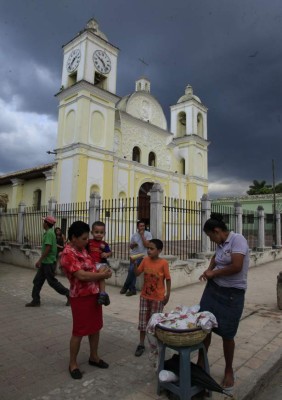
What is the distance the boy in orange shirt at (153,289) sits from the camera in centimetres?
388

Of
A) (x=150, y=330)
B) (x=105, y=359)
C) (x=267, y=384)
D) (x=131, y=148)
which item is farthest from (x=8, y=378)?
(x=131, y=148)

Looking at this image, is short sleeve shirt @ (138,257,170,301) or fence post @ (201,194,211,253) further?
fence post @ (201,194,211,253)

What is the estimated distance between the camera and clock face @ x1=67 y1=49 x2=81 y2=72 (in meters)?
18.9

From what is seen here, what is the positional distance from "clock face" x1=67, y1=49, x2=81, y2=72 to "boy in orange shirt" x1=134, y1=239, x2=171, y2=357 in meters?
17.8

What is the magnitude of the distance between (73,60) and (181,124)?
11128 millimetres

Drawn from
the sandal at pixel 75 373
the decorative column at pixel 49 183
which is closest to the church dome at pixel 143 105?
the decorative column at pixel 49 183

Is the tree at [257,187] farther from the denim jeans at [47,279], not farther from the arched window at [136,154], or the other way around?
the denim jeans at [47,279]

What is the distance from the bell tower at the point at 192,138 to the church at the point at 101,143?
0.40 feet

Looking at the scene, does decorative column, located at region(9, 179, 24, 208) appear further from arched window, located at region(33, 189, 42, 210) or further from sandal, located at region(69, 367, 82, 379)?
sandal, located at region(69, 367, 82, 379)

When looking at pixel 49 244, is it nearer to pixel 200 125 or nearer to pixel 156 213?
pixel 156 213

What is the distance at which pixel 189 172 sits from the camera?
25016 millimetres

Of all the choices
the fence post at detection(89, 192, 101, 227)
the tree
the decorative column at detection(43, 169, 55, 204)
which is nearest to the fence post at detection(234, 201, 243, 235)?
the fence post at detection(89, 192, 101, 227)

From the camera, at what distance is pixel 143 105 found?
75.1 ft

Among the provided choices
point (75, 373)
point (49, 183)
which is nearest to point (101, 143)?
point (49, 183)
